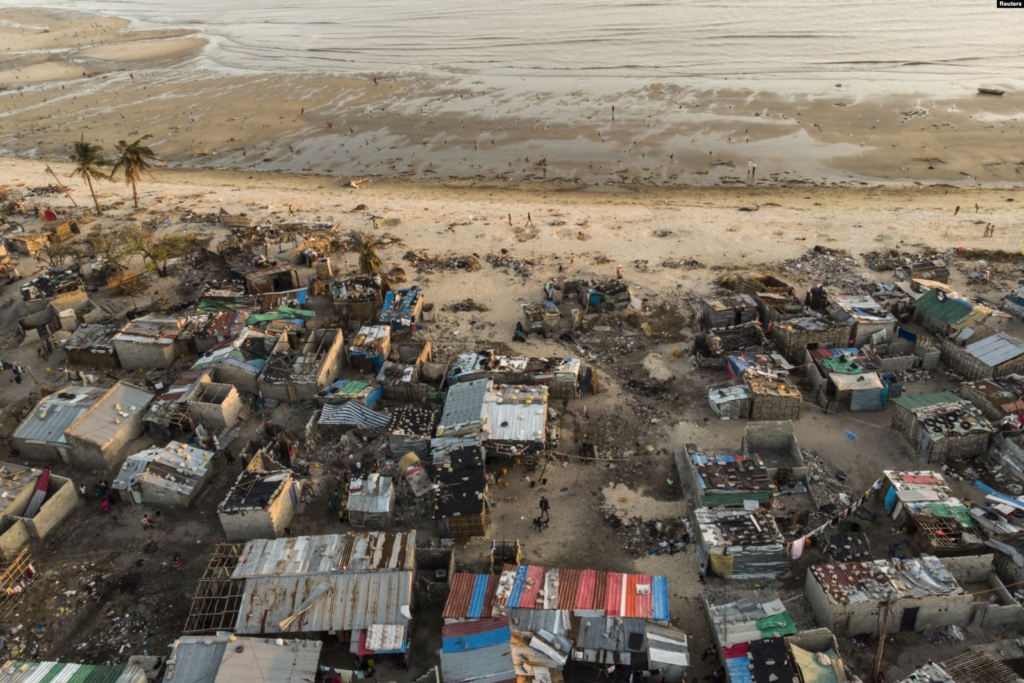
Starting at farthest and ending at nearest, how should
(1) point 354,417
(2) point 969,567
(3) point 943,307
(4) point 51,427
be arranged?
(3) point 943,307 → (1) point 354,417 → (4) point 51,427 → (2) point 969,567

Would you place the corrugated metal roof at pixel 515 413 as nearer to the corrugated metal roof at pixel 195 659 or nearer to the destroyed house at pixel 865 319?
A: the corrugated metal roof at pixel 195 659

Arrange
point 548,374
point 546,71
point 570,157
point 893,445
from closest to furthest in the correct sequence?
point 893,445 → point 548,374 → point 570,157 → point 546,71

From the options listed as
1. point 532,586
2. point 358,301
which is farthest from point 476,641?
point 358,301

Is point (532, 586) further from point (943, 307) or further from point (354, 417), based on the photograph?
point (943, 307)

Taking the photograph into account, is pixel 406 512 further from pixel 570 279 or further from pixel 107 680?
pixel 570 279

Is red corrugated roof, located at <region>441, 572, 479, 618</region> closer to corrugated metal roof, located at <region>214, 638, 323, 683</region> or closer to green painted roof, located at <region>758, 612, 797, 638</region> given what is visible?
corrugated metal roof, located at <region>214, 638, 323, 683</region>

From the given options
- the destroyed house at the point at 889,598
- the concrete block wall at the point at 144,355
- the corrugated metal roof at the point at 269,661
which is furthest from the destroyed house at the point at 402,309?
the destroyed house at the point at 889,598

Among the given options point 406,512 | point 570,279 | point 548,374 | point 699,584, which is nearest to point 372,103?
point 570,279
